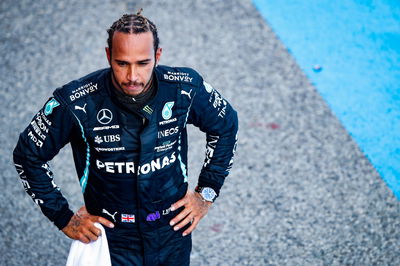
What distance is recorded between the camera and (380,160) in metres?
4.97

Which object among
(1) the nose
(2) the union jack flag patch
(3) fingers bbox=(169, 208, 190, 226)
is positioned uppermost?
(1) the nose

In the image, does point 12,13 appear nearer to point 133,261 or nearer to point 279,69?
point 279,69

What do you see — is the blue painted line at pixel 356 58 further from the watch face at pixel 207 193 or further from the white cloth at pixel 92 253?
the white cloth at pixel 92 253

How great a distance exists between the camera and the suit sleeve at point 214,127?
291cm

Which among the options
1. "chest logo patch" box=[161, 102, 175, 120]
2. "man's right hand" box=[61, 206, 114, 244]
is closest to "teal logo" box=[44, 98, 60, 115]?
"chest logo patch" box=[161, 102, 175, 120]

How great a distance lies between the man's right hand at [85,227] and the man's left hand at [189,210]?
373 millimetres

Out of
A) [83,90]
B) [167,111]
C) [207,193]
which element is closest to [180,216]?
[207,193]

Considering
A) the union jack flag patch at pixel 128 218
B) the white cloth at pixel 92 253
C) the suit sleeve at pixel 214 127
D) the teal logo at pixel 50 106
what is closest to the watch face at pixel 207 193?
the suit sleeve at pixel 214 127

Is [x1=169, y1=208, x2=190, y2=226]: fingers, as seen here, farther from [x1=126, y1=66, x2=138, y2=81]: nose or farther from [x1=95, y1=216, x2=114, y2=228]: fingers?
[x1=126, y1=66, x2=138, y2=81]: nose

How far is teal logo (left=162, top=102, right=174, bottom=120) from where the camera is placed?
273 centimetres

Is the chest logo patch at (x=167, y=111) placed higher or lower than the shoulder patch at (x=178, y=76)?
lower

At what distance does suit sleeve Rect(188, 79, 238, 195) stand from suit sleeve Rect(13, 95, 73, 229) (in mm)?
705

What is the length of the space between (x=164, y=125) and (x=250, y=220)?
75.8 inches

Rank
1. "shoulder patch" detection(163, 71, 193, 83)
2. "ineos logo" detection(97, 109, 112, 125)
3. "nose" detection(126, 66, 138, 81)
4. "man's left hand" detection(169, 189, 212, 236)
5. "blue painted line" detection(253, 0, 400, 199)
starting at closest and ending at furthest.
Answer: "nose" detection(126, 66, 138, 81) < "ineos logo" detection(97, 109, 112, 125) < "shoulder patch" detection(163, 71, 193, 83) < "man's left hand" detection(169, 189, 212, 236) < "blue painted line" detection(253, 0, 400, 199)
